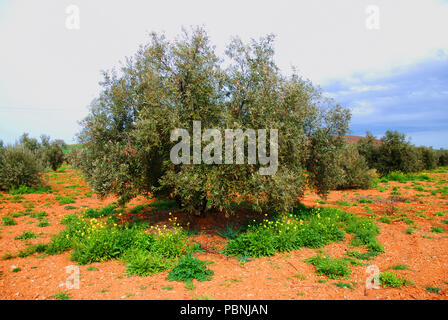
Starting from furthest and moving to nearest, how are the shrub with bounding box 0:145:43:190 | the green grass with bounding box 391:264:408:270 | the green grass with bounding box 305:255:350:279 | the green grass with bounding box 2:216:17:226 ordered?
the shrub with bounding box 0:145:43:190
the green grass with bounding box 2:216:17:226
the green grass with bounding box 391:264:408:270
the green grass with bounding box 305:255:350:279

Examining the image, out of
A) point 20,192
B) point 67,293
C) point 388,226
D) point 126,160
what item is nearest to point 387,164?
point 388,226

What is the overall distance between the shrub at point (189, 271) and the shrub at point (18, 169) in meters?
17.5

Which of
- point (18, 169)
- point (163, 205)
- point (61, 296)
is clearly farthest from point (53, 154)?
point (61, 296)

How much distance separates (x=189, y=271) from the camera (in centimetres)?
664

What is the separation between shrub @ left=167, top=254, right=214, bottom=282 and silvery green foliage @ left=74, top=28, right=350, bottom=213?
1841 mm

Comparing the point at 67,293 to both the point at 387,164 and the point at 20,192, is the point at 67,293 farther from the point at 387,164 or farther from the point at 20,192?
the point at 387,164

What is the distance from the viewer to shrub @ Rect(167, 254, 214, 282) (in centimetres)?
654

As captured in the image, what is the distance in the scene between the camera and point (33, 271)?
7.07 metres

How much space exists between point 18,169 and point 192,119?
54.5ft

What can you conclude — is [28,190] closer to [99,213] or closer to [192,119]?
[99,213]

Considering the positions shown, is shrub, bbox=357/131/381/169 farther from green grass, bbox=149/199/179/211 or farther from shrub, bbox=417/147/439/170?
green grass, bbox=149/199/179/211

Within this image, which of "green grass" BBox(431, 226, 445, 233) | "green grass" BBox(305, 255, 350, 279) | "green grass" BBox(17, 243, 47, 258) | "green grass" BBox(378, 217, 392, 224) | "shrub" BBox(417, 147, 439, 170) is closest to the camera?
"green grass" BBox(305, 255, 350, 279)

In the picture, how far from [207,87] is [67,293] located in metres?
7.13

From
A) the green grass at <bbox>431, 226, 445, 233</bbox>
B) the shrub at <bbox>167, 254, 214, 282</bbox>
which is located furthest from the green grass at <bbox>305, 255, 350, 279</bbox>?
the green grass at <bbox>431, 226, 445, 233</bbox>
